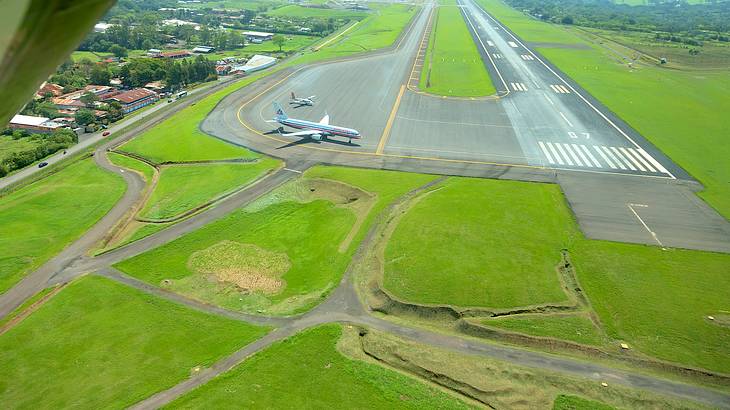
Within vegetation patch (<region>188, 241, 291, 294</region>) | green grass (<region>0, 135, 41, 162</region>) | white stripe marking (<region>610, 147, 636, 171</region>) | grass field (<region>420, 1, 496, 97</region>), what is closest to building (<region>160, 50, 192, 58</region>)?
green grass (<region>0, 135, 41, 162</region>)

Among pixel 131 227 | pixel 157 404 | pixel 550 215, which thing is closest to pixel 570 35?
pixel 550 215

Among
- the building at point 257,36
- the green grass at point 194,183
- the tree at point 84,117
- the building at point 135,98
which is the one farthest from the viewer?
the building at point 257,36

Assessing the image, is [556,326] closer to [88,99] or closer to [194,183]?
[194,183]

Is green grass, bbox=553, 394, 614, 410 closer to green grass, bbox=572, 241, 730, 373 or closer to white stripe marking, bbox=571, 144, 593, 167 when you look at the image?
green grass, bbox=572, 241, 730, 373

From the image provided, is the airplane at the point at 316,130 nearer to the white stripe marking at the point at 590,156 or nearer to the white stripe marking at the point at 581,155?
the white stripe marking at the point at 581,155

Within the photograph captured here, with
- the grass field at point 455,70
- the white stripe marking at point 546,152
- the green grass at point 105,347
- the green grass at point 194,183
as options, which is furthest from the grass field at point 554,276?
the grass field at point 455,70

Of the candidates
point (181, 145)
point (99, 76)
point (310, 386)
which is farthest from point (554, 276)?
point (99, 76)
